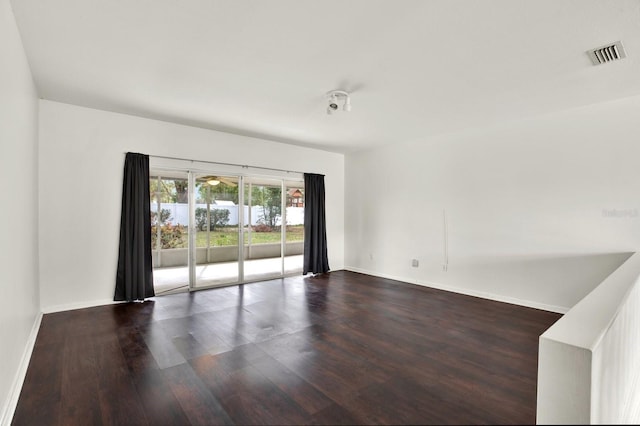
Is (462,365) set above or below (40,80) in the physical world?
below

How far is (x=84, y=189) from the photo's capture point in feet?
13.7

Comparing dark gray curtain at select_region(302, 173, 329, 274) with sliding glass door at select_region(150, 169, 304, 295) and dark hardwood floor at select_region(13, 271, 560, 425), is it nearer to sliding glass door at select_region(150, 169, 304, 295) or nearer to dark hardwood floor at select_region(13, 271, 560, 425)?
sliding glass door at select_region(150, 169, 304, 295)

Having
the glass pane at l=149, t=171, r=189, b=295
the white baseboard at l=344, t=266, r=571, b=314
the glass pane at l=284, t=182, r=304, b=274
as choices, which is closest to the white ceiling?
the glass pane at l=149, t=171, r=189, b=295

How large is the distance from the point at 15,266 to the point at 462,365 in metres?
3.67

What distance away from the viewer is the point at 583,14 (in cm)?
213

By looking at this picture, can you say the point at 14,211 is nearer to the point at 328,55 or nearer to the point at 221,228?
the point at 328,55

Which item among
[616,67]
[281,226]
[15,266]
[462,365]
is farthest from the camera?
[281,226]

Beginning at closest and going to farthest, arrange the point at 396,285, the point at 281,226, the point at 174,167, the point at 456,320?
the point at 456,320
the point at 174,167
the point at 396,285
the point at 281,226

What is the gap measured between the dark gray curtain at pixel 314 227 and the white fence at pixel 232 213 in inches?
9.9

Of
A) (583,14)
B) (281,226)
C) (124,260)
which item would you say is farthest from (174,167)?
(583,14)

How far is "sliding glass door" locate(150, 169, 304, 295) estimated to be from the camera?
502 cm

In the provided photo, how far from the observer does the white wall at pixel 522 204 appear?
3.69 meters

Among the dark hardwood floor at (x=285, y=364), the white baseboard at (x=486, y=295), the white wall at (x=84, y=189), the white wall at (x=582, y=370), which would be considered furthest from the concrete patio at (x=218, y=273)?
the white wall at (x=582, y=370)

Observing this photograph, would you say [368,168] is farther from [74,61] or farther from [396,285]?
[74,61]
